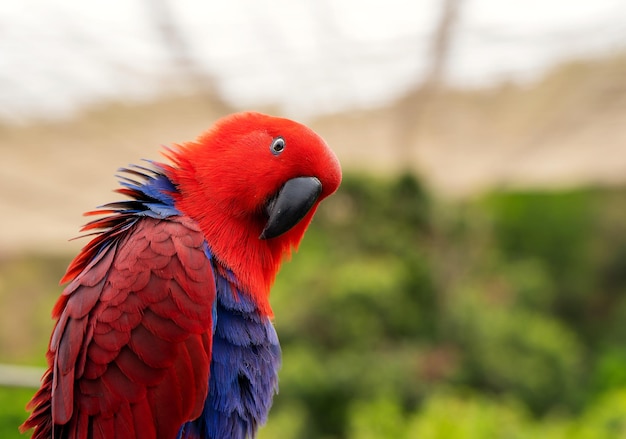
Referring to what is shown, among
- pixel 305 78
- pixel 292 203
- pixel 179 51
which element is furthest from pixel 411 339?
pixel 292 203

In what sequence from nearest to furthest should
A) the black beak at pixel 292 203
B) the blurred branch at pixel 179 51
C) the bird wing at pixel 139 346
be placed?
the bird wing at pixel 139 346 → the black beak at pixel 292 203 → the blurred branch at pixel 179 51

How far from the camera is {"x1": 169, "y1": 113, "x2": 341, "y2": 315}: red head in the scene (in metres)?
1.28

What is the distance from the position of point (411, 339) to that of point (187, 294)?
15.4 ft

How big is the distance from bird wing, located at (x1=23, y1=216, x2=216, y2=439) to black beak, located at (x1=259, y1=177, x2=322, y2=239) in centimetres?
16

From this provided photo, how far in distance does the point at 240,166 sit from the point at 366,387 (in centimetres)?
412

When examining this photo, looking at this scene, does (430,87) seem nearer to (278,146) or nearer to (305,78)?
(305,78)

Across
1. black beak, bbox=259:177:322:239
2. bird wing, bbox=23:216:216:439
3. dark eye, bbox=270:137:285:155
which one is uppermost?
dark eye, bbox=270:137:285:155

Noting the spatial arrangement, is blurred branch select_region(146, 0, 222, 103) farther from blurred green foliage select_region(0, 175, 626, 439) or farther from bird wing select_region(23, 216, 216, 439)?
blurred green foliage select_region(0, 175, 626, 439)

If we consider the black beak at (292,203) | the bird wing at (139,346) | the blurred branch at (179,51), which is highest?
the blurred branch at (179,51)

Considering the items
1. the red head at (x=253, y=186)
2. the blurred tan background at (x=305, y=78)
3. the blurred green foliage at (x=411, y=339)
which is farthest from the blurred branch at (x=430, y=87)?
the red head at (x=253, y=186)

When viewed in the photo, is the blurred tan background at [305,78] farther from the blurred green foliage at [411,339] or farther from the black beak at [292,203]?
the black beak at [292,203]

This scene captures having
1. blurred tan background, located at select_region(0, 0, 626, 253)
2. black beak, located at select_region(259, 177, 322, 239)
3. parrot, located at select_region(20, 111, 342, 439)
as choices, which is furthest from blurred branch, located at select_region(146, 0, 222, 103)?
black beak, located at select_region(259, 177, 322, 239)

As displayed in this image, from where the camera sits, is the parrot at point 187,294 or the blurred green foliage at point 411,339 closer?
the parrot at point 187,294

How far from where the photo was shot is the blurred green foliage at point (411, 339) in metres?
4.52
